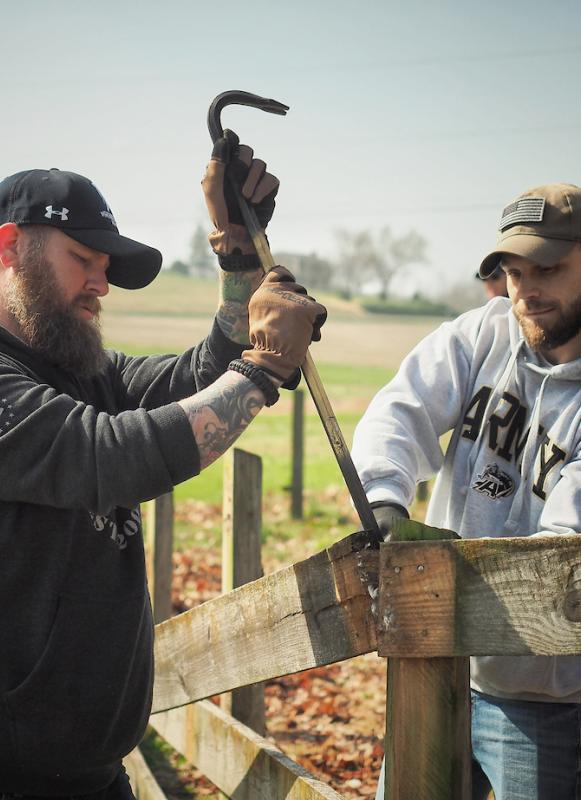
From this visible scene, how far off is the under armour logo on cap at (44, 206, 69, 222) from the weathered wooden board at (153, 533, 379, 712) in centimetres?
119

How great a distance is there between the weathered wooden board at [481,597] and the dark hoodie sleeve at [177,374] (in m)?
1.19

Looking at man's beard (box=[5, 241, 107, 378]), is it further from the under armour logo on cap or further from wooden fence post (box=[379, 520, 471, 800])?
wooden fence post (box=[379, 520, 471, 800])

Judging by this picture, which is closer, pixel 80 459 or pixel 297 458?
pixel 80 459

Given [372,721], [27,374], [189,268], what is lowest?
[372,721]

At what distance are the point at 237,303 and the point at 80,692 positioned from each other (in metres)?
1.30

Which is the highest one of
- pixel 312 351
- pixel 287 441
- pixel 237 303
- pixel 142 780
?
pixel 312 351

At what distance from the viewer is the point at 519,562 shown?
1.90 meters

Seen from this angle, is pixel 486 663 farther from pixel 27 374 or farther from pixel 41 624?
pixel 27 374

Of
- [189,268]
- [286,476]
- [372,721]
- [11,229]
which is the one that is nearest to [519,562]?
[11,229]

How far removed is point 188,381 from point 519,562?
148 centimetres

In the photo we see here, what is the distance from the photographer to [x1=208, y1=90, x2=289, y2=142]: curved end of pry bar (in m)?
2.82

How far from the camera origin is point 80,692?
2502 millimetres

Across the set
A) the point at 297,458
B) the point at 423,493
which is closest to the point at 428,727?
the point at 297,458

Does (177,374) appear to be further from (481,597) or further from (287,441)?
(287,441)
